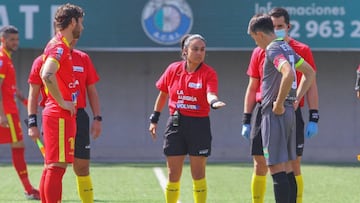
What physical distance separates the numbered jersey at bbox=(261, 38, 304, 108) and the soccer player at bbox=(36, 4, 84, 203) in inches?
72.4

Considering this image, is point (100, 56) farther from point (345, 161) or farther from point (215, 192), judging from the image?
point (215, 192)

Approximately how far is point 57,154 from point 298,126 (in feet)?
8.73

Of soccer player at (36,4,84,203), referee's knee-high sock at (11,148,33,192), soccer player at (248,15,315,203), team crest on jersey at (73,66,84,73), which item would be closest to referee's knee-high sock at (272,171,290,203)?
soccer player at (248,15,315,203)

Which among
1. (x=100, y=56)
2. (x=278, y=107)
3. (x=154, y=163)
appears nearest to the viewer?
(x=278, y=107)

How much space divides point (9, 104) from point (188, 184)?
3081 mm

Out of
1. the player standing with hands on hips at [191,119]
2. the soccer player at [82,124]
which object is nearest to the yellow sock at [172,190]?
the player standing with hands on hips at [191,119]

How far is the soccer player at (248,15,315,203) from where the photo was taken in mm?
8141

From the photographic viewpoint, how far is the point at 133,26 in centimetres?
1817

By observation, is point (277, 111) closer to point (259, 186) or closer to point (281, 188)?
point (281, 188)

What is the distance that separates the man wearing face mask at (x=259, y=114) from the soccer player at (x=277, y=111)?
0.80 metres

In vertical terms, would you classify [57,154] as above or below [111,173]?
above

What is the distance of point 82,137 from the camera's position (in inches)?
363

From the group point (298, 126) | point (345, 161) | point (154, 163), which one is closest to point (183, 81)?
point (298, 126)

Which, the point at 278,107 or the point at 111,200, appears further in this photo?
the point at 111,200
